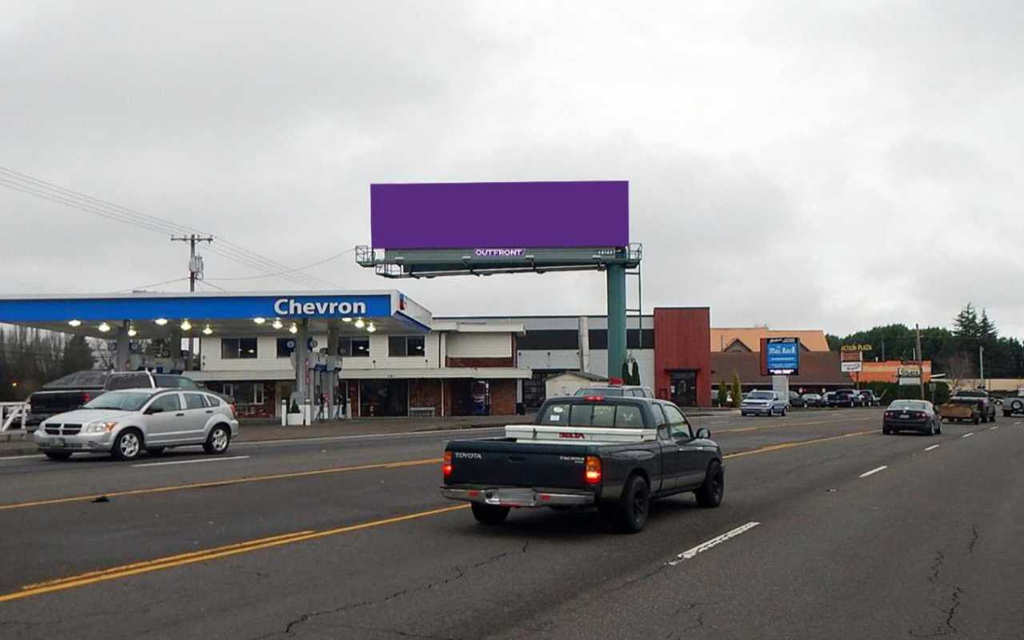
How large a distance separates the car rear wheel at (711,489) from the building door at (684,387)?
6831cm

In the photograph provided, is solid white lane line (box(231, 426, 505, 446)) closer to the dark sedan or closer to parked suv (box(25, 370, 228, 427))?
parked suv (box(25, 370, 228, 427))

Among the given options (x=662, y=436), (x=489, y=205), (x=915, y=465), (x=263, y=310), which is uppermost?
(x=489, y=205)

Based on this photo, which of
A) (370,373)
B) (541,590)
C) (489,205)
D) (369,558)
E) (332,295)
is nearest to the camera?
(541,590)

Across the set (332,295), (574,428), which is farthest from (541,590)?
(332,295)

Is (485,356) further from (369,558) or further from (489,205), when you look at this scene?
(369,558)

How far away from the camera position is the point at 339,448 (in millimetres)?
27391

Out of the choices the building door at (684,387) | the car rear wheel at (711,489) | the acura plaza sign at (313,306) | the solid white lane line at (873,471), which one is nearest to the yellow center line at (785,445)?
the solid white lane line at (873,471)

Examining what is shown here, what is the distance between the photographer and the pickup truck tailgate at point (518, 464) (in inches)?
443

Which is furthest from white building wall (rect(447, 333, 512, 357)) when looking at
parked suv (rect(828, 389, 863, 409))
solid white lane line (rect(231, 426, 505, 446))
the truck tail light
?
the truck tail light

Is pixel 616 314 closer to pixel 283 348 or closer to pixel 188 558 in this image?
pixel 283 348

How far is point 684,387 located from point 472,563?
7425 cm

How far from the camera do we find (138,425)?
71.8 ft

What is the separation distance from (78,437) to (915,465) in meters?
18.4

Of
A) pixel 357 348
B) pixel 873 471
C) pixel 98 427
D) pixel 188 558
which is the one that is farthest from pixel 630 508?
pixel 357 348
